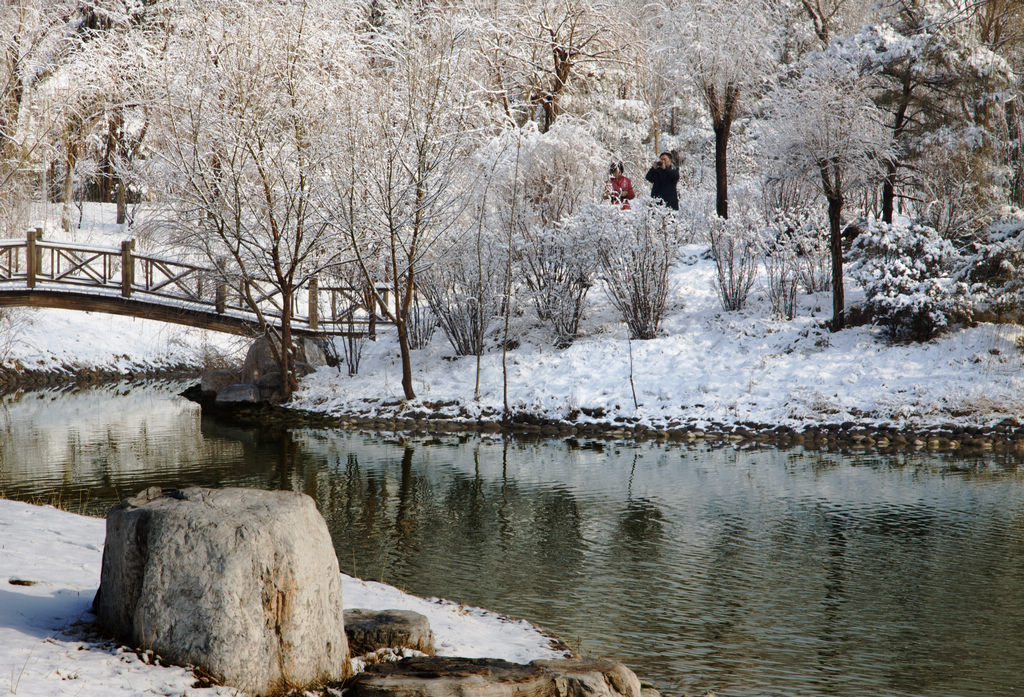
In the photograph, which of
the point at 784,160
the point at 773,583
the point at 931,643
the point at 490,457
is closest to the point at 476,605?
the point at 773,583

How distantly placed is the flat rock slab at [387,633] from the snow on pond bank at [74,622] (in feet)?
0.78

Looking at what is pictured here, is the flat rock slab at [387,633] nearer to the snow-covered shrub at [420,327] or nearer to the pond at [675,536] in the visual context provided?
the pond at [675,536]

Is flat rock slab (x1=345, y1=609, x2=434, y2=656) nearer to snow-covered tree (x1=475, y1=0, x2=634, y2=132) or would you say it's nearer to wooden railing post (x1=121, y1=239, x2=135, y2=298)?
wooden railing post (x1=121, y1=239, x2=135, y2=298)

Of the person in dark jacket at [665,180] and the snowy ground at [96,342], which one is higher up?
the person in dark jacket at [665,180]

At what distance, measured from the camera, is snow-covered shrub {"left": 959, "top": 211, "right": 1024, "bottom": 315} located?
1442 centimetres

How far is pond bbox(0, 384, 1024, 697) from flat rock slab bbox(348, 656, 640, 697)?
3.22 ft

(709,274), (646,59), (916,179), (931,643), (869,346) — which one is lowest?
(931,643)

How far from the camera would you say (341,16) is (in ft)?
64.3

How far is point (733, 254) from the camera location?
18.2 meters

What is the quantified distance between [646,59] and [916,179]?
6819mm

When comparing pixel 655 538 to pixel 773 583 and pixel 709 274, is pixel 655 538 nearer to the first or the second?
pixel 773 583

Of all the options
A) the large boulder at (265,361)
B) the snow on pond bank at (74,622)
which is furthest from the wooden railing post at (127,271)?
the snow on pond bank at (74,622)

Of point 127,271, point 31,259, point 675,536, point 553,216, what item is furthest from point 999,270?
point 31,259

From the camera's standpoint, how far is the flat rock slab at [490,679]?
3988mm
